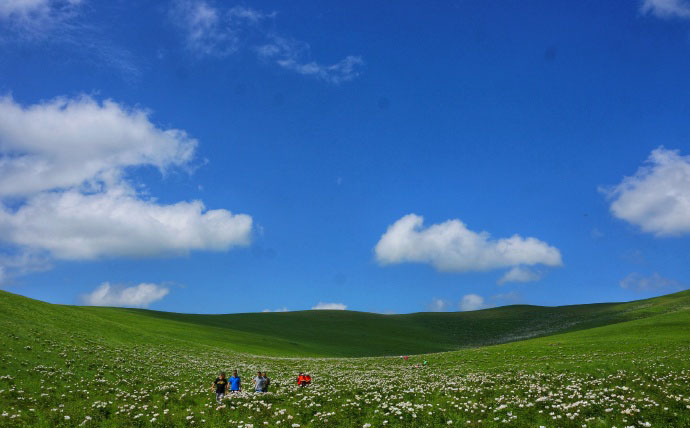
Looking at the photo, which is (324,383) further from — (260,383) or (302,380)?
(260,383)

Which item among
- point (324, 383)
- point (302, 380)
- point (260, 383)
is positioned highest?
point (260, 383)

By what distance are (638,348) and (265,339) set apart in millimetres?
63048

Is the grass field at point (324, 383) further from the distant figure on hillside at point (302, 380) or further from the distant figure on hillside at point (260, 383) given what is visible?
the distant figure on hillside at point (302, 380)

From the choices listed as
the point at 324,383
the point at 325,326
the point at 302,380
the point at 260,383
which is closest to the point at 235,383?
the point at 260,383

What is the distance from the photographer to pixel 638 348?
144 ft

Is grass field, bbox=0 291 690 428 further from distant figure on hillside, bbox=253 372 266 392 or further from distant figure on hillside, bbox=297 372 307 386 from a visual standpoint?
distant figure on hillside, bbox=297 372 307 386

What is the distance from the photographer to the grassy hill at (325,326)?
57.9m

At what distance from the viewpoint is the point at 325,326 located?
119m

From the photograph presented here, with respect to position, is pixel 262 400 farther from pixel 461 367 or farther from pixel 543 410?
pixel 461 367

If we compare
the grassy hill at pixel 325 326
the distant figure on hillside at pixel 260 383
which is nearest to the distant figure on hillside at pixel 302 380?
the distant figure on hillside at pixel 260 383

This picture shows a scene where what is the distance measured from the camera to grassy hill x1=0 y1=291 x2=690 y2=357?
5789 cm

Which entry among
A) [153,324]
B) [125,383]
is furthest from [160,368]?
[153,324]

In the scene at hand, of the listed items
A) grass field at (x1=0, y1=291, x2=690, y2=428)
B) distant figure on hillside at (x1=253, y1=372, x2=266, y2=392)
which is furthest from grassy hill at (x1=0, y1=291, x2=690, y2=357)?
distant figure on hillside at (x1=253, y1=372, x2=266, y2=392)

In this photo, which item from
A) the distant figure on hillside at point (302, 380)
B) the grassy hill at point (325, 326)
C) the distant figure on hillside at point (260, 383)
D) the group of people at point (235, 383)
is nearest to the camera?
the group of people at point (235, 383)
